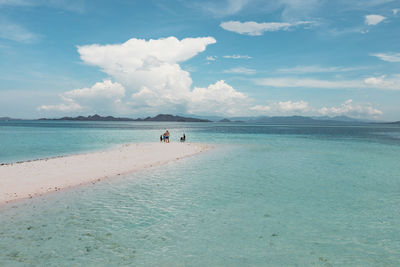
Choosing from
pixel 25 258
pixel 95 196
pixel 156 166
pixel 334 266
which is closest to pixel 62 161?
pixel 156 166

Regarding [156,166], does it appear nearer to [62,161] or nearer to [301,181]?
[62,161]

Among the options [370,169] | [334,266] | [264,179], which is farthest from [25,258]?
[370,169]

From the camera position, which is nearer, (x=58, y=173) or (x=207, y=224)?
(x=207, y=224)

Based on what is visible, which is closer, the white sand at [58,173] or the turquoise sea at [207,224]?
the turquoise sea at [207,224]

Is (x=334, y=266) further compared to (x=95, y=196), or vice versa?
(x=95, y=196)

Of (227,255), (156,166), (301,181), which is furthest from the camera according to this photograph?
(156,166)

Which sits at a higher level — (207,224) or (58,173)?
(58,173)

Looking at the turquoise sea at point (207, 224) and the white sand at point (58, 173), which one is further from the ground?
the white sand at point (58, 173)

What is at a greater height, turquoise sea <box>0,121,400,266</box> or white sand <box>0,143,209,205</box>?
white sand <box>0,143,209,205</box>

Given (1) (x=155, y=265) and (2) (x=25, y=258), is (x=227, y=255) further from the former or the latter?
(2) (x=25, y=258)

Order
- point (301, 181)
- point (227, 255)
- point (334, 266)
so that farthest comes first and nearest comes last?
point (301, 181)
point (227, 255)
point (334, 266)

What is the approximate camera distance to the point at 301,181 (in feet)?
74.6

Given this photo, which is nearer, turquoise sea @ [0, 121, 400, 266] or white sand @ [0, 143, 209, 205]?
turquoise sea @ [0, 121, 400, 266]

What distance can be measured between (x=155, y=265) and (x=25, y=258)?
4.83 metres
